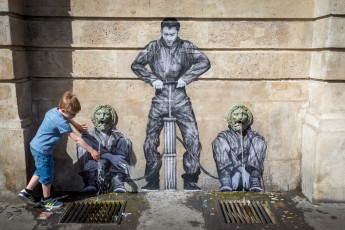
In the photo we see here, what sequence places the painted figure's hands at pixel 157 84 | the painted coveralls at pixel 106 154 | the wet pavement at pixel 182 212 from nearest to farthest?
the wet pavement at pixel 182 212 → the painted figure's hands at pixel 157 84 → the painted coveralls at pixel 106 154

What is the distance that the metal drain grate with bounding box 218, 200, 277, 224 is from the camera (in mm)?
4749

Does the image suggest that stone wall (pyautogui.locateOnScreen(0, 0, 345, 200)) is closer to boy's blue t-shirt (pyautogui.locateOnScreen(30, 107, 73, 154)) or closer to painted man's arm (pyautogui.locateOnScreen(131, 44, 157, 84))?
painted man's arm (pyautogui.locateOnScreen(131, 44, 157, 84))

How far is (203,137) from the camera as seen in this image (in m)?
5.68

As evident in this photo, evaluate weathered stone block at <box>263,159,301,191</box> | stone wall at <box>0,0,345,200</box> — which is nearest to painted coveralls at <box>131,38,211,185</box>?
stone wall at <box>0,0,345,200</box>

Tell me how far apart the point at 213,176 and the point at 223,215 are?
3.13 ft

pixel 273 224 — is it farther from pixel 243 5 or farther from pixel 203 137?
pixel 243 5

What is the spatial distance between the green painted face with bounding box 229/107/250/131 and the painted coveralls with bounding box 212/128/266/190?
0.13 meters

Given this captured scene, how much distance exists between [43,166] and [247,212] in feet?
10.2

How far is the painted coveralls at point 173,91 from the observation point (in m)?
5.49

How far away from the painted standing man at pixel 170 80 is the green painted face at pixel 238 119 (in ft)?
2.07

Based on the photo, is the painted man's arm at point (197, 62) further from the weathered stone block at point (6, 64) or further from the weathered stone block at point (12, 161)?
the weathered stone block at point (12, 161)

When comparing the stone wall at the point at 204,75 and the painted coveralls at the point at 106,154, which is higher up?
the stone wall at the point at 204,75

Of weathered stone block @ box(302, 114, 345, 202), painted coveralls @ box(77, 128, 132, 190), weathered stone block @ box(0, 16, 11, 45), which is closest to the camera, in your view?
weathered stone block @ box(0, 16, 11, 45)

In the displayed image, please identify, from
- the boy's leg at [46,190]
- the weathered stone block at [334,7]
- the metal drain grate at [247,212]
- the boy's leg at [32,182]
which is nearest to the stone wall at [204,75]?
the weathered stone block at [334,7]
